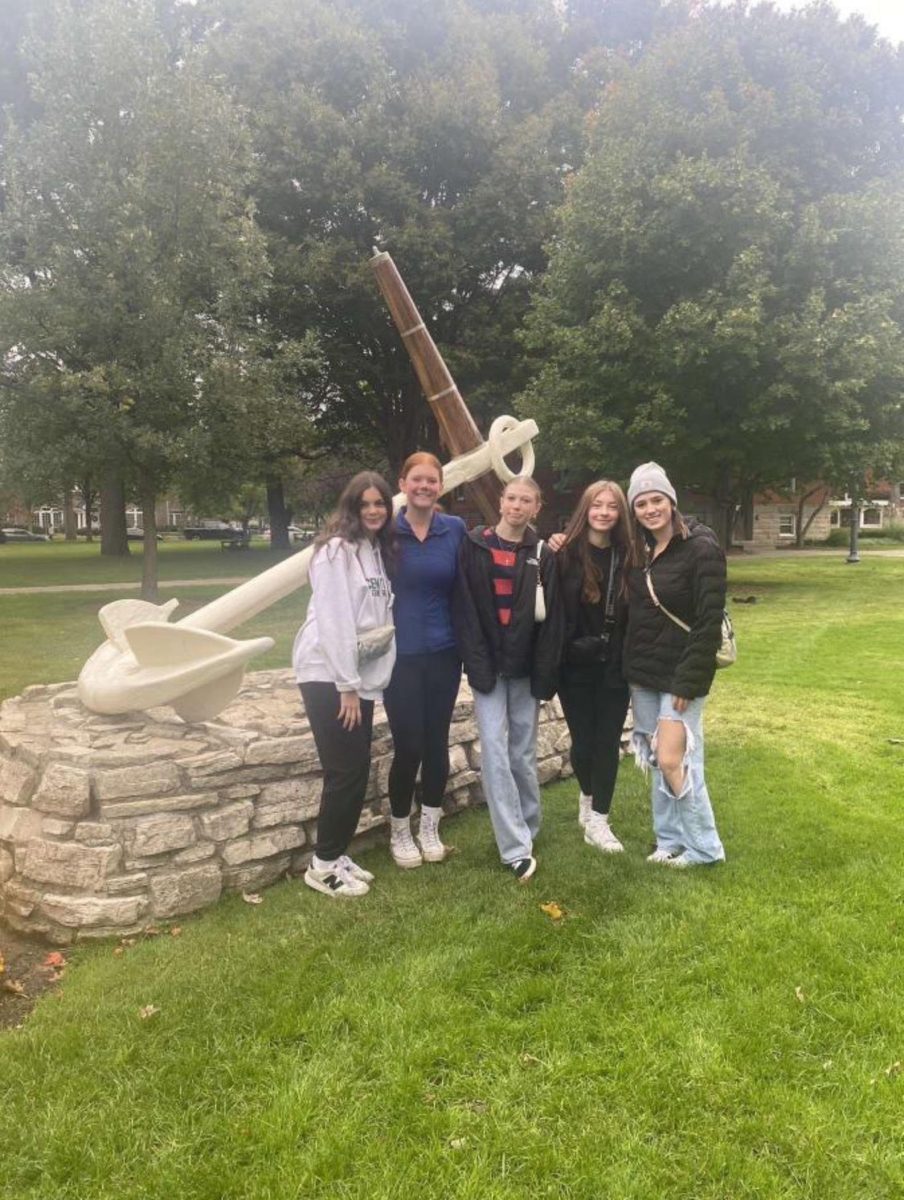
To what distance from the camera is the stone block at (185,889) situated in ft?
12.4

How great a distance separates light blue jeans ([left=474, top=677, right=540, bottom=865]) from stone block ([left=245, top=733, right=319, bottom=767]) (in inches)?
34.0

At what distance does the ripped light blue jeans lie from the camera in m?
4.02

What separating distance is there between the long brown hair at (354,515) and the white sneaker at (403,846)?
153 centimetres

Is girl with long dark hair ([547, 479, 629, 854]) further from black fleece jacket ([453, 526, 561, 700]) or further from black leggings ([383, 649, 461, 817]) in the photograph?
black leggings ([383, 649, 461, 817])

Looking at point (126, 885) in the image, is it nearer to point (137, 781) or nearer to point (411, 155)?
point (137, 781)

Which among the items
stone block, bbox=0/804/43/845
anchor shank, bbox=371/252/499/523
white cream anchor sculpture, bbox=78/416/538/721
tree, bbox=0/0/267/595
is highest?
tree, bbox=0/0/267/595

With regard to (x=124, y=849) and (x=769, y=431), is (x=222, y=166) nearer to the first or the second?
(x=769, y=431)

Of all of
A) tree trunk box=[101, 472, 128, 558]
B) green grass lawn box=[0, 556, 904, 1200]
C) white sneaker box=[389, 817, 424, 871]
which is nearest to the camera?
green grass lawn box=[0, 556, 904, 1200]

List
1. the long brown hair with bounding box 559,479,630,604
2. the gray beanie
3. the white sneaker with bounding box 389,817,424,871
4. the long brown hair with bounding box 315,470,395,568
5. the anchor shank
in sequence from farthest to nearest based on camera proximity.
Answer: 1. the anchor shank
2. the white sneaker with bounding box 389,817,424,871
3. the long brown hair with bounding box 559,479,630,604
4. the gray beanie
5. the long brown hair with bounding box 315,470,395,568

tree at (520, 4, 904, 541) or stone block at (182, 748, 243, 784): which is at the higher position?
tree at (520, 4, 904, 541)

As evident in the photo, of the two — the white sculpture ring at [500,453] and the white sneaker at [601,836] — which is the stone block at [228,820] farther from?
the white sculpture ring at [500,453]

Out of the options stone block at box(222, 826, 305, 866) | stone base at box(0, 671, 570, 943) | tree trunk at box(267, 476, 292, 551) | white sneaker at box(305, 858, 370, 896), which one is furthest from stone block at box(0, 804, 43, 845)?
tree trunk at box(267, 476, 292, 551)

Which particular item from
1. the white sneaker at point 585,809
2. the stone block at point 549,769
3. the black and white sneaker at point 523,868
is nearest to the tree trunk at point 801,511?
the stone block at point 549,769

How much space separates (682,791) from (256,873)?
2108 millimetres
